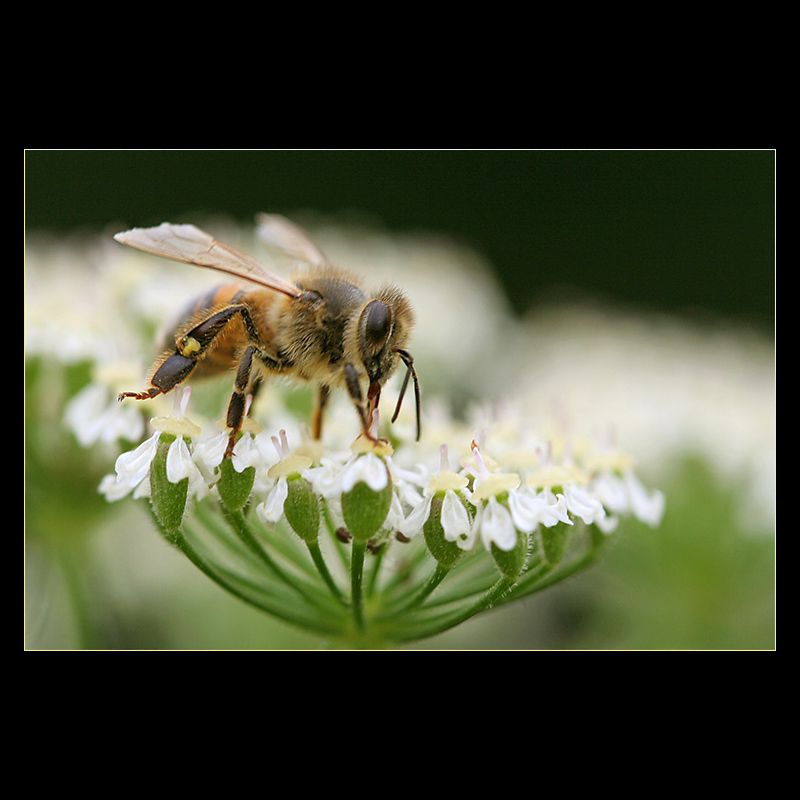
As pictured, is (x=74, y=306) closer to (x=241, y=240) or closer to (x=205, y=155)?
(x=241, y=240)

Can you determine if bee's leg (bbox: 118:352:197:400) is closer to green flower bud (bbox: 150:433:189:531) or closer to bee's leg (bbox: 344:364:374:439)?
green flower bud (bbox: 150:433:189:531)

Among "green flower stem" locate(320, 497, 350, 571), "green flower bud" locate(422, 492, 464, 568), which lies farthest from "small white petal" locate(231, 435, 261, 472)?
"green flower bud" locate(422, 492, 464, 568)

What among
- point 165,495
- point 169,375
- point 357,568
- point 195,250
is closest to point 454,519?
point 357,568

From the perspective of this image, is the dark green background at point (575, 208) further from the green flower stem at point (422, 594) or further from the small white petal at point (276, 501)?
the small white petal at point (276, 501)

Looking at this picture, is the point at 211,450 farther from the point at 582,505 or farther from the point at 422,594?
A: the point at 582,505

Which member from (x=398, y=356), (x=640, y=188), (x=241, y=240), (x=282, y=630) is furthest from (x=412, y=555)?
(x=640, y=188)

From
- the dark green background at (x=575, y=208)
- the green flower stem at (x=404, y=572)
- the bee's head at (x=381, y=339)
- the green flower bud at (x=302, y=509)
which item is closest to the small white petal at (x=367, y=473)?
the green flower bud at (x=302, y=509)
